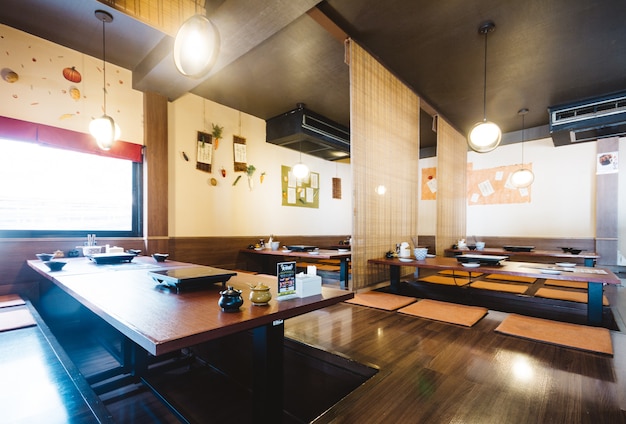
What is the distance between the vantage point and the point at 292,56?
3.67 metres

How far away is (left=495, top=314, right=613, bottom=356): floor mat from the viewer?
197 cm

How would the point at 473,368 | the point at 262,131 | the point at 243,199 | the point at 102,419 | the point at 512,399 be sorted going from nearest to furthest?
the point at 102,419 → the point at 512,399 → the point at 473,368 → the point at 243,199 → the point at 262,131

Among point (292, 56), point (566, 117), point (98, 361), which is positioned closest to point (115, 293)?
point (98, 361)

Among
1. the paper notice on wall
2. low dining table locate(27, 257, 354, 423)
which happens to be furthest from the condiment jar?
the paper notice on wall

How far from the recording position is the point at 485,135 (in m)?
3.61

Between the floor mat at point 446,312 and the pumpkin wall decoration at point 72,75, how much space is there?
14.8 feet

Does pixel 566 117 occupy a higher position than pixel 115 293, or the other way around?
pixel 566 117

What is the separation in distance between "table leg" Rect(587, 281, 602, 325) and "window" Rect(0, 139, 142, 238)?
499 centimetres

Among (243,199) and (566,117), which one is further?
(243,199)

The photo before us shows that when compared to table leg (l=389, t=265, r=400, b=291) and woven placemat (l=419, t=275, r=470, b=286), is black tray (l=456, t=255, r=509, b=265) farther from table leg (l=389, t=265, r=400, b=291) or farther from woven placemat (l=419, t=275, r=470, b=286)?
table leg (l=389, t=265, r=400, b=291)

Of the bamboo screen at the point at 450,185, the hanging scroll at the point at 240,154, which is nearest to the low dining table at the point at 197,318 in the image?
the hanging scroll at the point at 240,154

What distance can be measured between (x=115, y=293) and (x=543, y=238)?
7591 millimetres

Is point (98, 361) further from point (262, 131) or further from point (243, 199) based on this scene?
point (262, 131)

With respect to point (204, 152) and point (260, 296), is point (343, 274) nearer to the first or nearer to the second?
point (260, 296)
